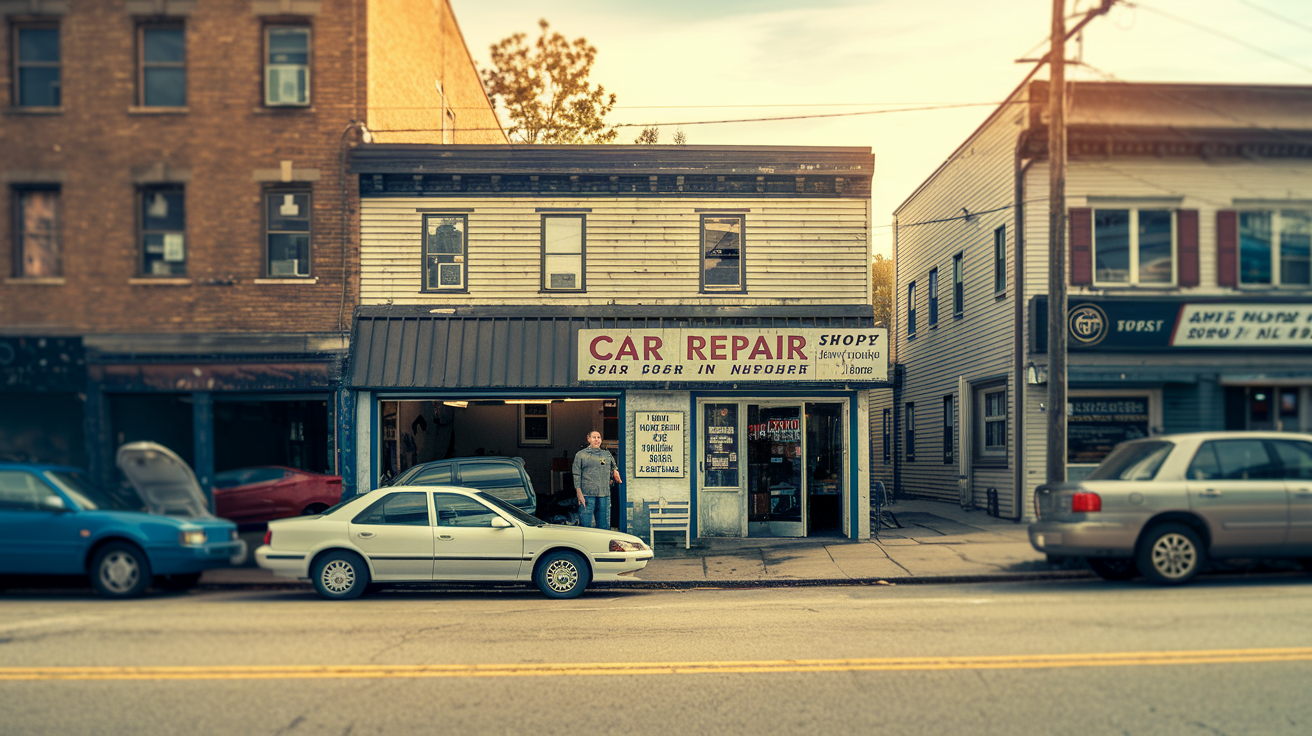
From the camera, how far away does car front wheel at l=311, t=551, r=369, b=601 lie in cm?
1111

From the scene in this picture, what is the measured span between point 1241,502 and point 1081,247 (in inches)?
305

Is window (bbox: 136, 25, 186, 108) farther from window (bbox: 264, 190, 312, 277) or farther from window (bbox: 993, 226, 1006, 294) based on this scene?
window (bbox: 993, 226, 1006, 294)

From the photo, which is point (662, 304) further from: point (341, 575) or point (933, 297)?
point (933, 297)

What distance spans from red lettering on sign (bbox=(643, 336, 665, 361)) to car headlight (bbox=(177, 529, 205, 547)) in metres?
7.71

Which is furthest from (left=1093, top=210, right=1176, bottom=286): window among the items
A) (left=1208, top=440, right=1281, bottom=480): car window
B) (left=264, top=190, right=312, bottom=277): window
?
(left=264, top=190, right=312, bottom=277): window

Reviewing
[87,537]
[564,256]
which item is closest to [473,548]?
[87,537]

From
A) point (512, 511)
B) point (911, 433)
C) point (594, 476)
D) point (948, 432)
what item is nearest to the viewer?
point (512, 511)

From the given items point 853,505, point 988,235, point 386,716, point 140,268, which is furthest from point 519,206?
point 386,716

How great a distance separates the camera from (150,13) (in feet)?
52.1

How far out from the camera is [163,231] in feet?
53.1

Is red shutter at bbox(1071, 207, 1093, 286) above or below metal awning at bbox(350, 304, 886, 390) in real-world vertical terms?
above

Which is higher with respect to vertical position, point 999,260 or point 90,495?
point 999,260

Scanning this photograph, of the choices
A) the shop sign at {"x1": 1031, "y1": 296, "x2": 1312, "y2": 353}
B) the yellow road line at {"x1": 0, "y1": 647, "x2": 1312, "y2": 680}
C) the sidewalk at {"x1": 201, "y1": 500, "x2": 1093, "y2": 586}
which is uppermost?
the shop sign at {"x1": 1031, "y1": 296, "x2": 1312, "y2": 353}

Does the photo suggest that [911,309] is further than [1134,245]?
Yes
